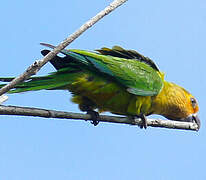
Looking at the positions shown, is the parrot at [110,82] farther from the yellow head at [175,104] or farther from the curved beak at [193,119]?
the curved beak at [193,119]

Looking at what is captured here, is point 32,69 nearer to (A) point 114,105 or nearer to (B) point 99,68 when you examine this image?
(B) point 99,68

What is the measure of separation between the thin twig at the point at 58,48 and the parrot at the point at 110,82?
1609 millimetres

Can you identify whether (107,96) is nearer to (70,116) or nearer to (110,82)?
(110,82)

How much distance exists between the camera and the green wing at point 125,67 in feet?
18.9

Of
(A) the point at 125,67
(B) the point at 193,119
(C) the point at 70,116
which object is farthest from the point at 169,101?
(C) the point at 70,116

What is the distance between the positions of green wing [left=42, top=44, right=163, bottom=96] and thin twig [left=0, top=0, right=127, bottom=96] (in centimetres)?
172

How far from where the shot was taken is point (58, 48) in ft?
11.8

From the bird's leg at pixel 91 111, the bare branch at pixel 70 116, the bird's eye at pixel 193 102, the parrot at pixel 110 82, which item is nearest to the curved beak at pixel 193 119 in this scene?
the bird's eye at pixel 193 102

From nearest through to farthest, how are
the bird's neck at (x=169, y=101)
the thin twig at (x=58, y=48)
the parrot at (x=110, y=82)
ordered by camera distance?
the thin twig at (x=58, y=48) < the parrot at (x=110, y=82) < the bird's neck at (x=169, y=101)

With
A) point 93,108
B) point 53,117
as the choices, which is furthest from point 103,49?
point 53,117

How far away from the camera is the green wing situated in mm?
5750

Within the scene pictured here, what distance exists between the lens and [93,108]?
6184 mm

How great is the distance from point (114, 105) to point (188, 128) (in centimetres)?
119

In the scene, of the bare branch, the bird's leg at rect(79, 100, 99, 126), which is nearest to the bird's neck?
the bare branch
